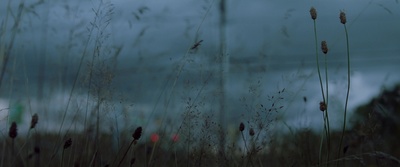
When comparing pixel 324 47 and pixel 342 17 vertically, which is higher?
pixel 342 17

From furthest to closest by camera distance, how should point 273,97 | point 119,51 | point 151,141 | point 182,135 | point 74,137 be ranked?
point 151,141 < point 119,51 < point 74,137 < point 182,135 < point 273,97


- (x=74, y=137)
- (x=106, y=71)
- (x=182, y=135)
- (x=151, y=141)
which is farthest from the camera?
(x=151, y=141)

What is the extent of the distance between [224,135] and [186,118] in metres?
0.26

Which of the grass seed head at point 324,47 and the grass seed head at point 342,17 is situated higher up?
the grass seed head at point 342,17

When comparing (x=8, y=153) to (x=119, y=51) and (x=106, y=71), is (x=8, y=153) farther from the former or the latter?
(x=119, y=51)

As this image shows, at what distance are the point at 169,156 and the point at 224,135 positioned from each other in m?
0.53

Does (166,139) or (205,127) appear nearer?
(205,127)

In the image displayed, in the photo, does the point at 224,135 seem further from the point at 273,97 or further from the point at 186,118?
the point at 273,97

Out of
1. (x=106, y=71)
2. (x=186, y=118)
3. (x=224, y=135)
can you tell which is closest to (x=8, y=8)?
(x=106, y=71)

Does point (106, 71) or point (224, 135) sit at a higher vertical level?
point (106, 71)

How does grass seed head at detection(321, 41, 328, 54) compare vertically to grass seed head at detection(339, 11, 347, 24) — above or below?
below

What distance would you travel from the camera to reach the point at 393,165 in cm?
317

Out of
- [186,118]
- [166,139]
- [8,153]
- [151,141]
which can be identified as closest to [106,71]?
[186,118]

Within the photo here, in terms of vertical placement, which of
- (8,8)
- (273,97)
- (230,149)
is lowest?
(230,149)
